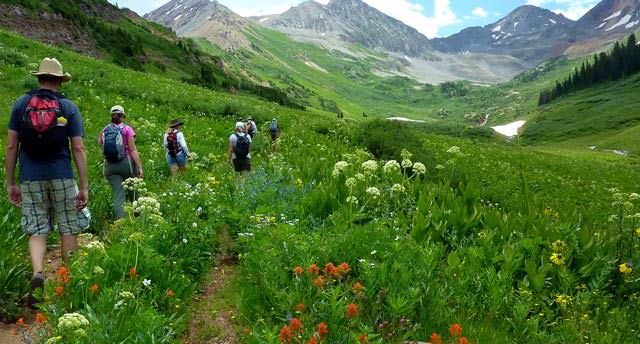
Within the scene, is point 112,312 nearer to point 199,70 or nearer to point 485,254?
point 485,254

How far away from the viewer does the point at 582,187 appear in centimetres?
2811

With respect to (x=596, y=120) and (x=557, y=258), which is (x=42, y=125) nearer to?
(x=557, y=258)

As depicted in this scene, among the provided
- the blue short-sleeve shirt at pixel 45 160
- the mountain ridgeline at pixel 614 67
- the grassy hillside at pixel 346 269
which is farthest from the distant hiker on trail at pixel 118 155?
the mountain ridgeline at pixel 614 67

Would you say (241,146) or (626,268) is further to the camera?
(241,146)

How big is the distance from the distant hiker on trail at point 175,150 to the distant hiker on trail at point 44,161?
6164 millimetres

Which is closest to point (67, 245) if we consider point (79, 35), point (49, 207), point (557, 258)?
point (49, 207)

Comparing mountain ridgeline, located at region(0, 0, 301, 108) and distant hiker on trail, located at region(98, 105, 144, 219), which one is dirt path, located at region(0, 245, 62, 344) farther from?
mountain ridgeline, located at region(0, 0, 301, 108)

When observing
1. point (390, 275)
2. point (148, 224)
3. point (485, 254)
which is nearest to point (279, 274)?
point (390, 275)

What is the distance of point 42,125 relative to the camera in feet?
20.0

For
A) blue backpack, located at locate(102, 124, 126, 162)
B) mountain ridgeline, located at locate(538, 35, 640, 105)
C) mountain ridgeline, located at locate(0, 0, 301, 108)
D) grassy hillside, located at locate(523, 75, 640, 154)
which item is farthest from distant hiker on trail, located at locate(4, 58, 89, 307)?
mountain ridgeline, located at locate(538, 35, 640, 105)

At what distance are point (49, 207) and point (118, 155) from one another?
3.10 meters

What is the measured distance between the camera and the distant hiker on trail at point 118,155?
957cm

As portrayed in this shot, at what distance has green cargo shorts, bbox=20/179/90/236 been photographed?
640 centimetres

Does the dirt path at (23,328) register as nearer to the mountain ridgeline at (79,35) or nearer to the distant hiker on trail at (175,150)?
the distant hiker on trail at (175,150)
